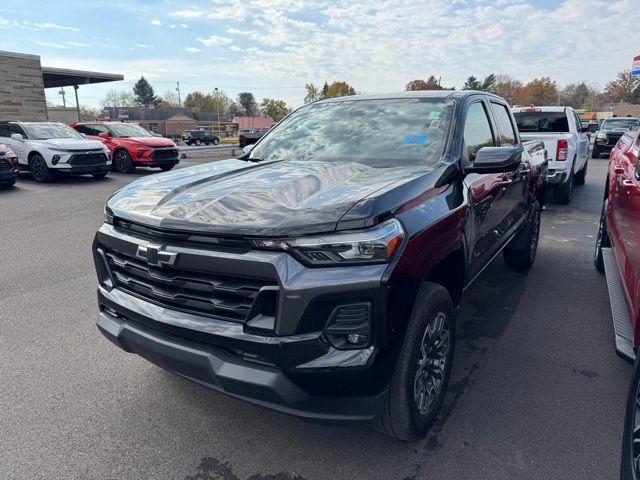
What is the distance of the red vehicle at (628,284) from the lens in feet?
6.72

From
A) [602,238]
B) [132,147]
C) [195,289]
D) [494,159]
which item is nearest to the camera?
[195,289]

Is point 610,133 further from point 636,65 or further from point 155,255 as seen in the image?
point 636,65

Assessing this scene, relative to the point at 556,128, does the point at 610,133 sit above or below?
below

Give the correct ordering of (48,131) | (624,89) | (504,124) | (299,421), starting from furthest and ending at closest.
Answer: (624,89)
(48,131)
(504,124)
(299,421)

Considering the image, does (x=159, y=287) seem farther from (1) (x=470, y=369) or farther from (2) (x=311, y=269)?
(1) (x=470, y=369)

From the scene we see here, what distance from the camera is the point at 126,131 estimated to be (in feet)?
53.6

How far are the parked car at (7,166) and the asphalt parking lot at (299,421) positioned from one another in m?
8.41

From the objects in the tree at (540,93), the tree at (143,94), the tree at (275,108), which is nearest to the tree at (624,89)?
the tree at (540,93)

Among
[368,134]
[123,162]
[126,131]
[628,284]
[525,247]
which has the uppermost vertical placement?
[368,134]

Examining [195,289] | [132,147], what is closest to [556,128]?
[195,289]

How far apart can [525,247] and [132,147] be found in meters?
13.2

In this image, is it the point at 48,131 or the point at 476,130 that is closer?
the point at 476,130

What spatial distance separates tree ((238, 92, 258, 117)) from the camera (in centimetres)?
12869

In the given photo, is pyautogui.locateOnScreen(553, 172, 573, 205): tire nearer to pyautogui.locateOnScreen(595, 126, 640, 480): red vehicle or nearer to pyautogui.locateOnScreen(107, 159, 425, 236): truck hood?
pyautogui.locateOnScreen(595, 126, 640, 480): red vehicle
